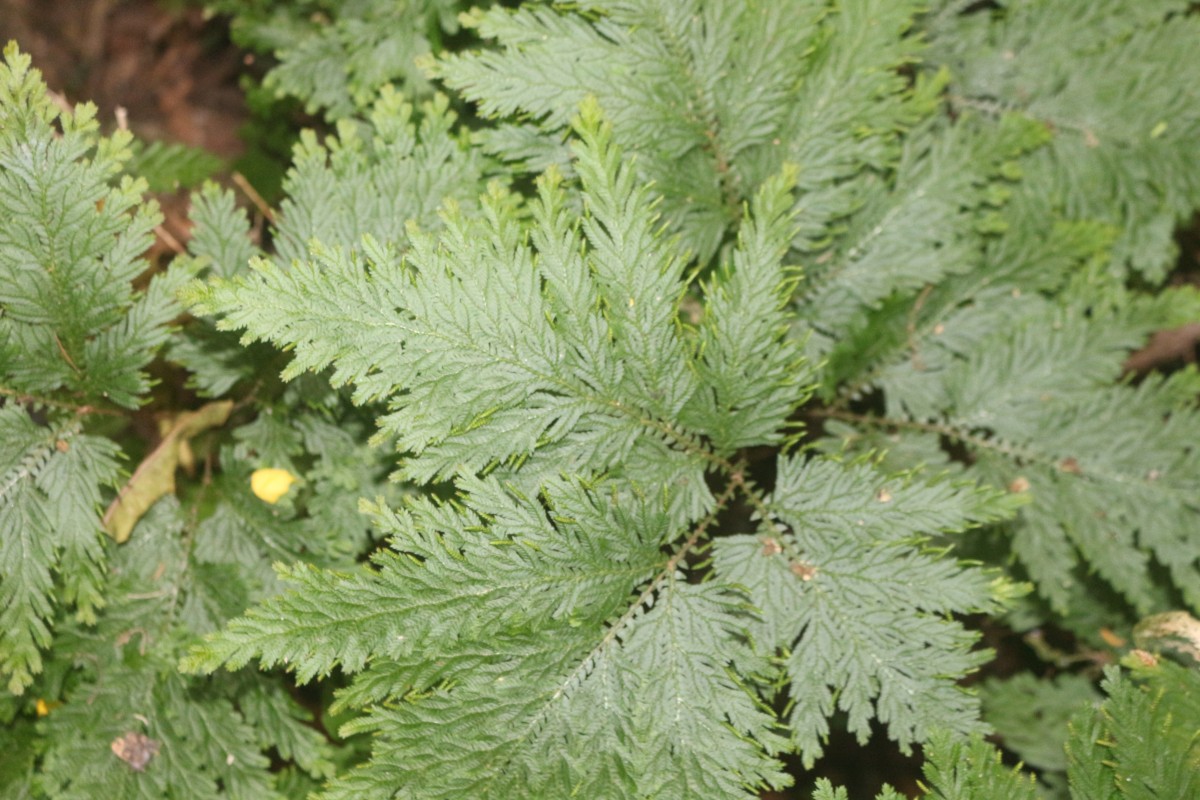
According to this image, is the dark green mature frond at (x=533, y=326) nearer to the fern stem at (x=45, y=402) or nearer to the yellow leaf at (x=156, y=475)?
the fern stem at (x=45, y=402)

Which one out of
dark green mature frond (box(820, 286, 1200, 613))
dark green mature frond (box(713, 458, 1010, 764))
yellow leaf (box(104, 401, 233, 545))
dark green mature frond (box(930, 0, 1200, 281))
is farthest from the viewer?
dark green mature frond (box(930, 0, 1200, 281))

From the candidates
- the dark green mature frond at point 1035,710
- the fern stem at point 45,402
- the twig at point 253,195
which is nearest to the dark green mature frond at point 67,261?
the fern stem at point 45,402

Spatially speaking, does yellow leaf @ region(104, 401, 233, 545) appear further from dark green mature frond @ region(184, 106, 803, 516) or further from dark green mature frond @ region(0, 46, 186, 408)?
dark green mature frond @ region(184, 106, 803, 516)

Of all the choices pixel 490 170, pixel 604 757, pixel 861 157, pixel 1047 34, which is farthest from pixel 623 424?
pixel 1047 34

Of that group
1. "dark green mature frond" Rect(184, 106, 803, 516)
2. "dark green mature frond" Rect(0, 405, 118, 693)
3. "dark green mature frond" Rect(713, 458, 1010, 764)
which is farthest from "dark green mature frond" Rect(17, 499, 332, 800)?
"dark green mature frond" Rect(713, 458, 1010, 764)

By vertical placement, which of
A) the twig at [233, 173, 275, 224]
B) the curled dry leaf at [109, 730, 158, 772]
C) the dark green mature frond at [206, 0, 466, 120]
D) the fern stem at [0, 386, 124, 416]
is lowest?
the curled dry leaf at [109, 730, 158, 772]

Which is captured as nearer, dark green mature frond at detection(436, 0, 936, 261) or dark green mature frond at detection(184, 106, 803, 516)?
dark green mature frond at detection(184, 106, 803, 516)

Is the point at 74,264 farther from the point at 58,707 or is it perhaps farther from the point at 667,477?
the point at 667,477
